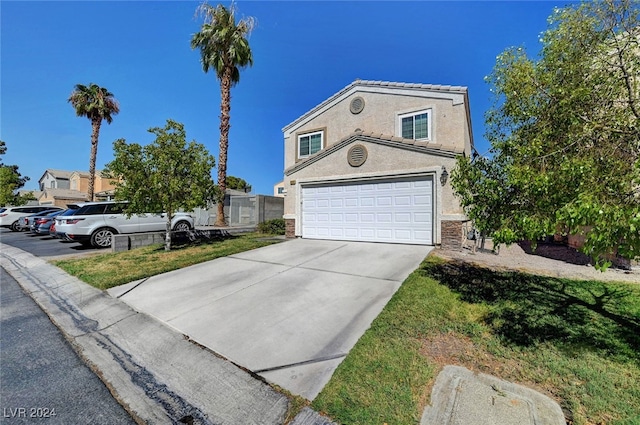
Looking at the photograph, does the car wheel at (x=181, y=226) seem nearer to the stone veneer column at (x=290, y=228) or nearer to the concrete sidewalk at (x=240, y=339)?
the stone veneer column at (x=290, y=228)

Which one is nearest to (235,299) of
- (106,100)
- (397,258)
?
(397,258)

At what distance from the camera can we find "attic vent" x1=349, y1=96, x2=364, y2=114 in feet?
39.3

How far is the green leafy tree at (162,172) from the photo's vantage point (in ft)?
28.8

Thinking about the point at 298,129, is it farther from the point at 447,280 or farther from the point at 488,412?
the point at 488,412

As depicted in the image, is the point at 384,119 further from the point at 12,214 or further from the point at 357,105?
the point at 12,214

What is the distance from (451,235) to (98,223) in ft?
44.6

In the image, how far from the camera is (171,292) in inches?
211

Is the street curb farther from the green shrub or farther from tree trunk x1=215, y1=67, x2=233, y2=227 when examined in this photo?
tree trunk x1=215, y1=67, x2=233, y2=227

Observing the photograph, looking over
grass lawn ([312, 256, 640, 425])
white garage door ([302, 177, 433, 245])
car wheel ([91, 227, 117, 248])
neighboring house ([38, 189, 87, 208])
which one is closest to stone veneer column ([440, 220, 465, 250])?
white garage door ([302, 177, 433, 245])

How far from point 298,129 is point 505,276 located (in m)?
11.0

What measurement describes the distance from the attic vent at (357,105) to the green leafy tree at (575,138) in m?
8.13

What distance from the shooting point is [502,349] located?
3152 mm

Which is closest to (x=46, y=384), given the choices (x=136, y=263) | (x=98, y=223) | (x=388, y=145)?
(x=136, y=263)

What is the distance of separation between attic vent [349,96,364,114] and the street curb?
434 inches
